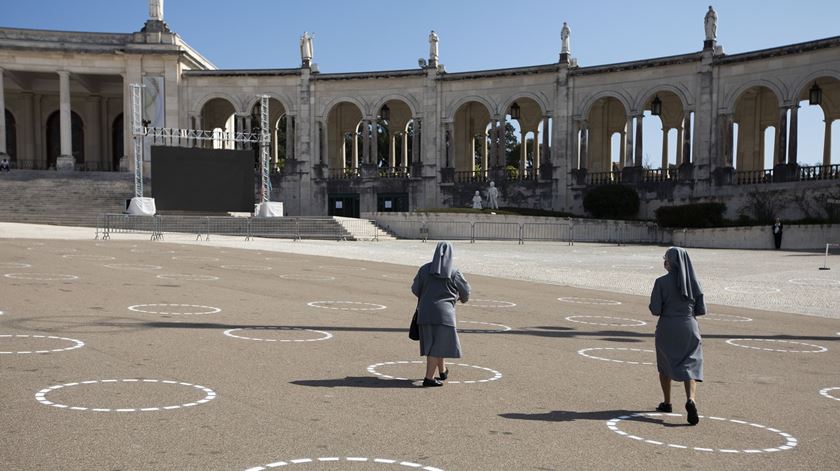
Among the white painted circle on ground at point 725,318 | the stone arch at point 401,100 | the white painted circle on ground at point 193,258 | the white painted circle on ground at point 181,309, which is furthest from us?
the stone arch at point 401,100

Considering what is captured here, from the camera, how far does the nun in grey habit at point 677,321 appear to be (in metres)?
7.83

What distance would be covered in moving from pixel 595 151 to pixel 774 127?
11.9 m

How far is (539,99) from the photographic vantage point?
55.1m

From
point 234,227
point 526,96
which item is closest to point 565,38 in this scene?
point 526,96

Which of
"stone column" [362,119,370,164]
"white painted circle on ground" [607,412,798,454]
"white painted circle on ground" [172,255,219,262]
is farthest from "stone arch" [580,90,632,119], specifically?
"white painted circle on ground" [607,412,798,454]

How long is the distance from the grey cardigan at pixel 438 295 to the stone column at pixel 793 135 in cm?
4198

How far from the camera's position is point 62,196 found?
50.9 meters

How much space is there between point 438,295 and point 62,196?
47481mm

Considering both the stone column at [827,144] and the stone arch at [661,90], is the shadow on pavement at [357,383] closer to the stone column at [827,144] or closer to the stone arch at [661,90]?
the stone arch at [661,90]

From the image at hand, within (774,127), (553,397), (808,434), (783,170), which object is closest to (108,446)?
(553,397)

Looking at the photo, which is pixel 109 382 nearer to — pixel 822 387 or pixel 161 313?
pixel 161 313

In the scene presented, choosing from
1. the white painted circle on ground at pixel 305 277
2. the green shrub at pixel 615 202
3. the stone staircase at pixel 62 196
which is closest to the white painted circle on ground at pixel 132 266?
the white painted circle on ground at pixel 305 277

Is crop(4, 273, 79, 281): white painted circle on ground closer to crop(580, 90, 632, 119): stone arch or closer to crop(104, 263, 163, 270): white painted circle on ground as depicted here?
crop(104, 263, 163, 270): white painted circle on ground

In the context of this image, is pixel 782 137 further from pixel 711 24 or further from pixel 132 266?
pixel 132 266
